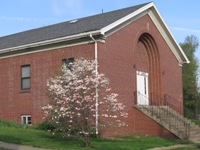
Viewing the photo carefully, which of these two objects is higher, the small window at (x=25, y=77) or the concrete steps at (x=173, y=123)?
the small window at (x=25, y=77)

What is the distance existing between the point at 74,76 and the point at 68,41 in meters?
6.67

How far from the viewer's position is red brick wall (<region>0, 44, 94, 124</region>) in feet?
69.5

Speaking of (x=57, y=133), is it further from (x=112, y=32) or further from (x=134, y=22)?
(x=134, y=22)

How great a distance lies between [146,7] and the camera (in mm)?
23078

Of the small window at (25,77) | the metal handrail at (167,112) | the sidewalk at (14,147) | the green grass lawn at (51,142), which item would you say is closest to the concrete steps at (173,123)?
the metal handrail at (167,112)

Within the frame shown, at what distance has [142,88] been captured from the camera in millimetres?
23891

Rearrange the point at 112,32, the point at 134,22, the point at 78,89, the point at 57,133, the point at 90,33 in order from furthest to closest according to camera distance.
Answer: the point at 134,22 < the point at 112,32 < the point at 90,33 < the point at 57,133 < the point at 78,89

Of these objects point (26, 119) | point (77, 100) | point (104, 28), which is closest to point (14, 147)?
point (77, 100)

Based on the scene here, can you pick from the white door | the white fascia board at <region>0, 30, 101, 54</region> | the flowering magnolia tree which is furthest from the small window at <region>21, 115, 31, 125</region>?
the flowering magnolia tree

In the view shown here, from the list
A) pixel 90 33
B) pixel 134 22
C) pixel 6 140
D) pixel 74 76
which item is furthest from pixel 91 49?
pixel 6 140

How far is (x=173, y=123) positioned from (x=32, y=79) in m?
8.89

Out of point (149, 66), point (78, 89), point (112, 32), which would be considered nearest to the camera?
point (78, 89)

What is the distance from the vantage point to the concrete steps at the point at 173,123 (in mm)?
20136

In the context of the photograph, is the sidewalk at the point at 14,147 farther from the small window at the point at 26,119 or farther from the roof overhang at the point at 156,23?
the small window at the point at 26,119
